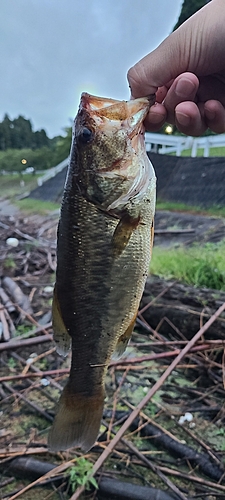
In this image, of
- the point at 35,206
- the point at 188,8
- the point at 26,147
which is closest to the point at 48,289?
the point at 35,206

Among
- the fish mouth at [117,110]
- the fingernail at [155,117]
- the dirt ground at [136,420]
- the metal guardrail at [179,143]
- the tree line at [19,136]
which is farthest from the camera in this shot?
the tree line at [19,136]

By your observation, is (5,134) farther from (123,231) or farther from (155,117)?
(123,231)

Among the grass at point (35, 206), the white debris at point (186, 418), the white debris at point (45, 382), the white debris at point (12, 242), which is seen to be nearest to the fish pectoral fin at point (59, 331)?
the white debris at point (186, 418)

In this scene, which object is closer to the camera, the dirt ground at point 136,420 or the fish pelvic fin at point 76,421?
the fish pelvic fin at point 76,421

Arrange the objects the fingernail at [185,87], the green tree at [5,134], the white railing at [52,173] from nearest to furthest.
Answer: the fingernail at [185,87] → the white railing at [52,173] → the green tree at [5,134]

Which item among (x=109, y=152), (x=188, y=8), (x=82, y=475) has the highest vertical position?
(x=188, y=8)

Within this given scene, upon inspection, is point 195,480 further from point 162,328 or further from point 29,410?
point 162,328

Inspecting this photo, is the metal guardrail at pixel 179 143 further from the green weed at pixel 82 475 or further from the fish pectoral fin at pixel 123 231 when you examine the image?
the fish pectoral fin at pixel 123 231


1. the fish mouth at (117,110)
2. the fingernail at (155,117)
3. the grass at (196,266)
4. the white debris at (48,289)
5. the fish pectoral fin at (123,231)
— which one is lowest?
the white debris at (48,289)

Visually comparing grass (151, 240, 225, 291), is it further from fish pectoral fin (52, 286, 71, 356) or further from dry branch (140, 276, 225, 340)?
fish pectoral fin (52, 286, 71, 356)
